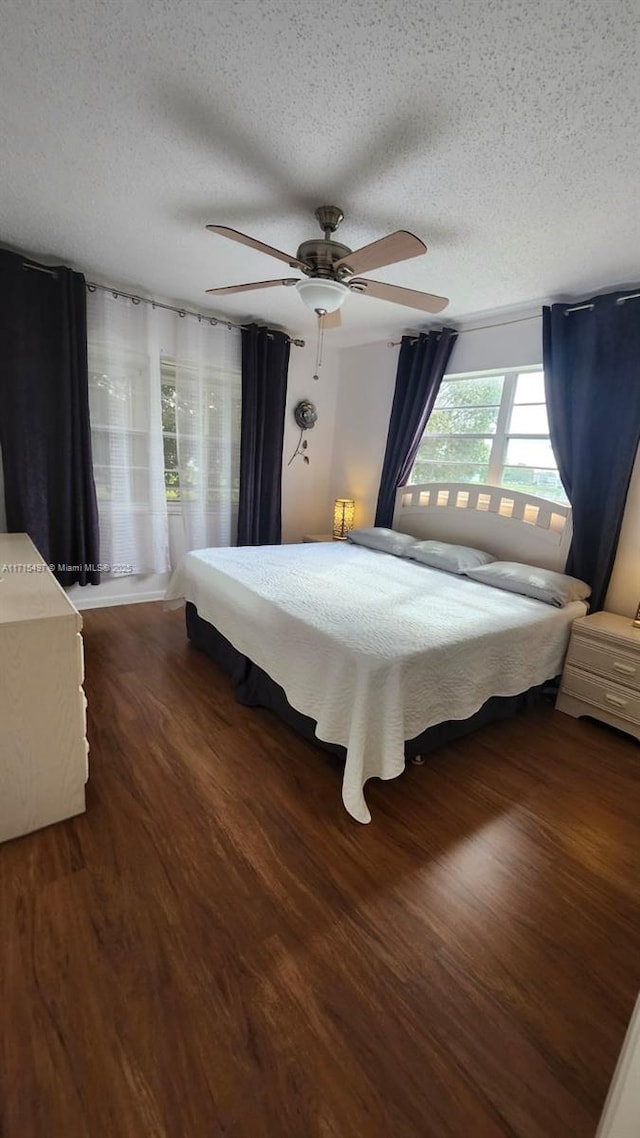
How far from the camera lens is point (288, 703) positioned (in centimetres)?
212

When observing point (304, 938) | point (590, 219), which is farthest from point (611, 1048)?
point (590, 219)

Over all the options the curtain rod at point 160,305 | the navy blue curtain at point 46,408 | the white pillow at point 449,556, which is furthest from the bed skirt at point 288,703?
the curtain rod at point 160,305

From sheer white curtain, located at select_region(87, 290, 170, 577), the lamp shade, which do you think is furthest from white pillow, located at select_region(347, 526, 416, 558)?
sheer white curtain, located at select_region(87, 290, 170, 577)

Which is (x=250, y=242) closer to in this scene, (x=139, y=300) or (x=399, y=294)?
(x=399, y=294)

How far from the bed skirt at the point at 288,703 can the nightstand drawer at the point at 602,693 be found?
19 cm

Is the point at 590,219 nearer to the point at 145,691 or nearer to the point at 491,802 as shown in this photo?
the point at 491,802

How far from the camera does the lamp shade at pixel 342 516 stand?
447cm

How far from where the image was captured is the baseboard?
359 centimetres

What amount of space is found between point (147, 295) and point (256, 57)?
238cm

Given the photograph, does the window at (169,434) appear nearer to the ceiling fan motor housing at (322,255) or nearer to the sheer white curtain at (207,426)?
the sheer white curtain at (207,426)

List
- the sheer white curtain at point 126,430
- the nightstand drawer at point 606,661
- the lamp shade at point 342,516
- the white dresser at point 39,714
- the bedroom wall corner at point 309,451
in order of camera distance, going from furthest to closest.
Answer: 1. the lamp shade at point 342,516
2. the bedroom wall corner at point 309,451
3. the sheer white curtain at point 126,430
4. the nightstand drawer at point 606,661
5. the white dresser at point 39,714

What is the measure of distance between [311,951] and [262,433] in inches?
144

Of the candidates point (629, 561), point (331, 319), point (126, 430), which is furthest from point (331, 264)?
point (629, 561)

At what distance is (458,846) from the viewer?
1.64 m
